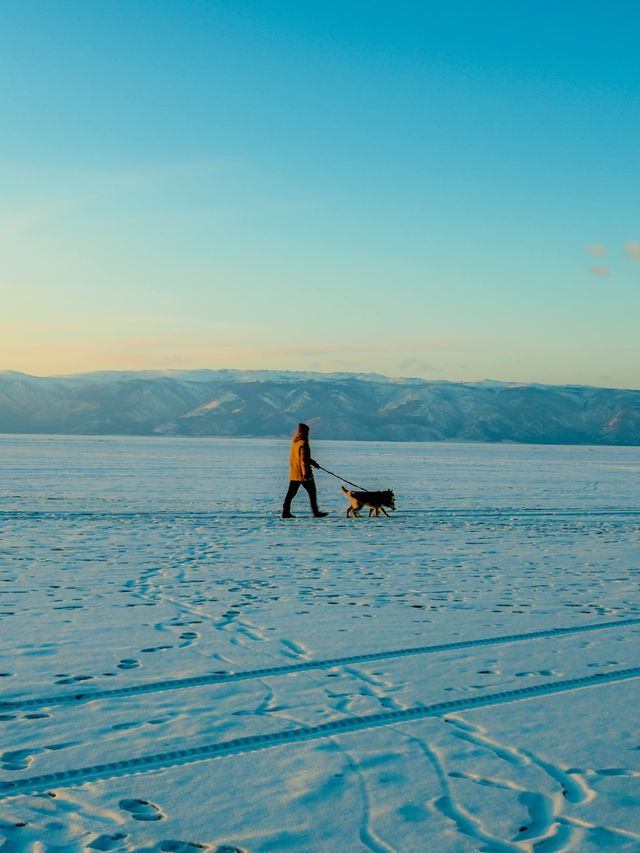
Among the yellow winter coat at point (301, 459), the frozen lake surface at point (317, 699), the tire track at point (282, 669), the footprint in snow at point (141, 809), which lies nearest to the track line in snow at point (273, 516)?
the yellow winter coat at point (301, 459)

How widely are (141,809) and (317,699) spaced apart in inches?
61.6

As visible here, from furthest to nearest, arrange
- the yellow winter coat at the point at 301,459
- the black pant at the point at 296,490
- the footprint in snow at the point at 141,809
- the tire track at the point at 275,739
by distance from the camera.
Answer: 1. the black pant at the point at 296,490
2. the yellow winter coat at the point at 301,459
3. the tire track at the point at 275,739
4. the footprint in snow at the point at 141,809

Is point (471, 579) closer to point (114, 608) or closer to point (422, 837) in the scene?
point (114, 608)

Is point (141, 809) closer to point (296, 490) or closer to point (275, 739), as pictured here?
point (275, 739)

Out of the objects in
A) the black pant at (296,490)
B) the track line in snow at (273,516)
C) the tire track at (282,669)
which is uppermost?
the black pant at (296,490)

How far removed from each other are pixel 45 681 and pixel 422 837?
271cm

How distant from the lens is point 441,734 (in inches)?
171

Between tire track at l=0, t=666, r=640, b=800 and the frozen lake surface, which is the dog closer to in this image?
the frozen lake surface

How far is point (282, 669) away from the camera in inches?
215

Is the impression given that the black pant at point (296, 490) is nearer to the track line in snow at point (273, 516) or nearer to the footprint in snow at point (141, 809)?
the track line in snow at point (273, 516)

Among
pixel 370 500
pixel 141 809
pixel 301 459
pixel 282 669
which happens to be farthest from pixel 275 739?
pixel 370 500

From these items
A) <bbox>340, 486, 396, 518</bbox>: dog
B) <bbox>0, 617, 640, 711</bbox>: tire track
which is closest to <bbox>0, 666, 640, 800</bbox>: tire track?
<bbox>0, 617, 640, 711</bbox>: tire track

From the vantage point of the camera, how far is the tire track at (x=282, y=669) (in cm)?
479

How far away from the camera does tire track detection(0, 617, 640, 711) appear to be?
15.7 ft
